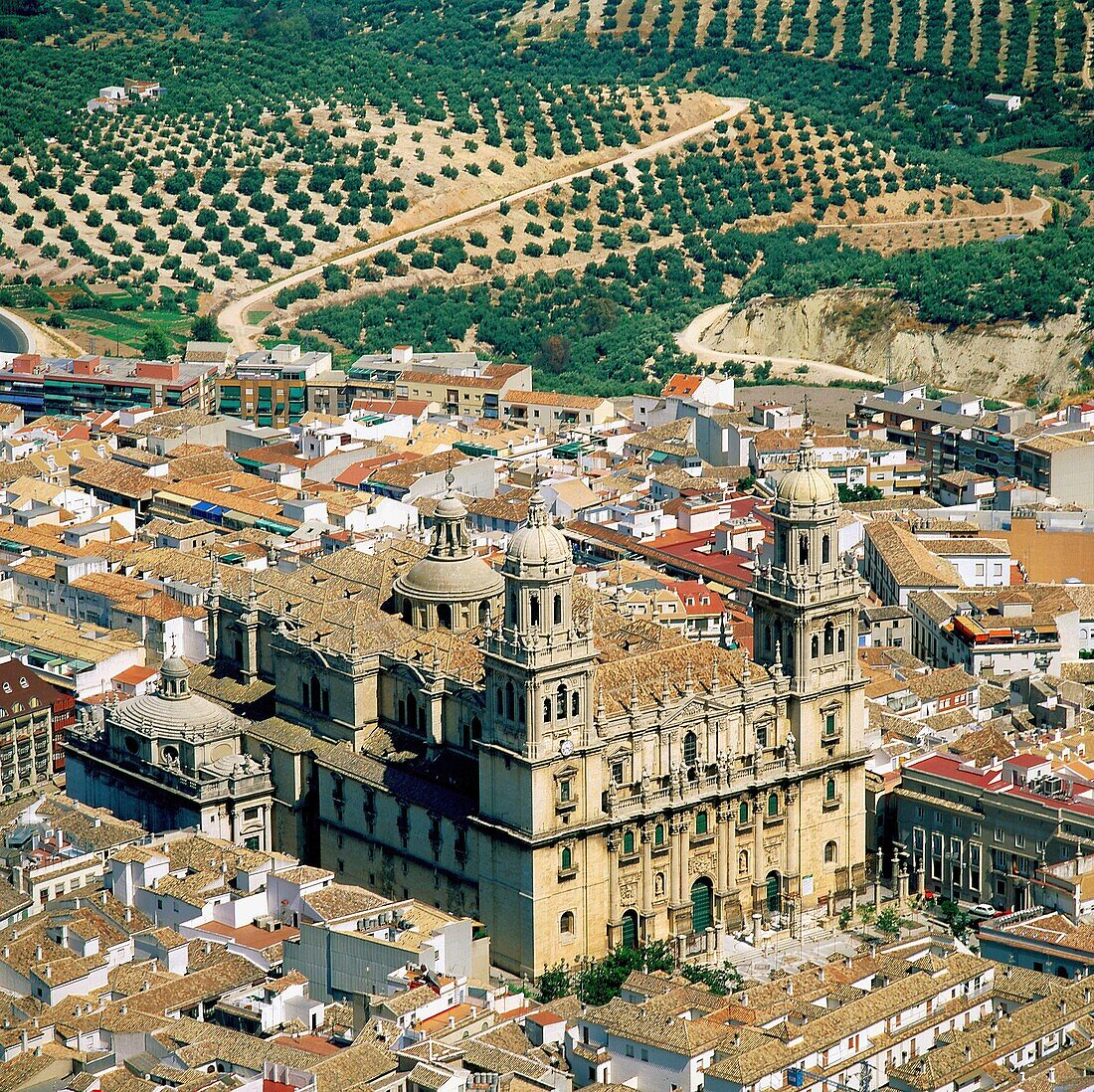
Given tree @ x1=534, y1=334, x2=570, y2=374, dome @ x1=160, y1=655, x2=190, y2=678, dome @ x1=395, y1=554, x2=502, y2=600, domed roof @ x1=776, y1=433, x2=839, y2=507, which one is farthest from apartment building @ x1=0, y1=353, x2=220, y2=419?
domed roof @ x1=776, y1=433, x2=839, y2=507

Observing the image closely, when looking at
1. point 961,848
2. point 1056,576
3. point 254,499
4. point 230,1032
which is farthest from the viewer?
point 254,499

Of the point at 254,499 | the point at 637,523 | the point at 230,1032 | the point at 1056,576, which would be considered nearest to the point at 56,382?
the point at 254,499

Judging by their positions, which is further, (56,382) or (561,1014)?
(56,382)

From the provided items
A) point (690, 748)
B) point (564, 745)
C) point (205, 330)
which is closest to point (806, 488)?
point (690, 748)

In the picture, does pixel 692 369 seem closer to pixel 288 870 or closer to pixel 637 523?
pixel 637 523

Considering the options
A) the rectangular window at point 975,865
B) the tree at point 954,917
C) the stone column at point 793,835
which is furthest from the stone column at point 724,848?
the rectangular window at point 975,865

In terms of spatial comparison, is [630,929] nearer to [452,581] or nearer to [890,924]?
[890,924]
